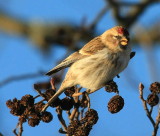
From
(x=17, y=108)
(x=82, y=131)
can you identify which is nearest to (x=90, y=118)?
(x=82, y=131)

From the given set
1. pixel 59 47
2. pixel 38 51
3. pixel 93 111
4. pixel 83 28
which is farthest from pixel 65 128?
pixel 38 51

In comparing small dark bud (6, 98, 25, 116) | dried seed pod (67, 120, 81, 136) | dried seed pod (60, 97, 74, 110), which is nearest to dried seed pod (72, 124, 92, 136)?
dried seed pod (67, 120, 81, 136)

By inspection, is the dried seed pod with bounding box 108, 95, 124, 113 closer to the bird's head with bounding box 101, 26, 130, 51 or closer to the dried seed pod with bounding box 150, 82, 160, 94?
the dried seed pod with bounding box 150, 82, 160, 94

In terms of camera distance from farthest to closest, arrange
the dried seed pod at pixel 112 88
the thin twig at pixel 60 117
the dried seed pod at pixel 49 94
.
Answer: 1. the dried seed pod at pixel 112 88
2. the dried seed pod at pixel 49 94
3. the thin twig at pixel 60 117

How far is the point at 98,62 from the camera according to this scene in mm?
2529

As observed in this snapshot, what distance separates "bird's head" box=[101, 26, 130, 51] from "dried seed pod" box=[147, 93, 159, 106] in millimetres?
648

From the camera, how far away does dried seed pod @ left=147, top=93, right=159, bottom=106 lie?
1866 mm

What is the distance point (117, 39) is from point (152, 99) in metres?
0.80

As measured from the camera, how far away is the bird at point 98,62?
94.3 inches

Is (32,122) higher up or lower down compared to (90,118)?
higher up

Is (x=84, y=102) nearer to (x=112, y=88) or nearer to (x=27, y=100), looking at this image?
(x=112, y=88)

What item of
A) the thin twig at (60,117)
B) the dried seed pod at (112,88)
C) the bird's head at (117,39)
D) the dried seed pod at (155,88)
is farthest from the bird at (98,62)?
the dried seed pod at (155,88)

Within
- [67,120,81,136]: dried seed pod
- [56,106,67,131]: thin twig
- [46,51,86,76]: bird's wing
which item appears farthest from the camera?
[46,51,86,76]: bird's wing

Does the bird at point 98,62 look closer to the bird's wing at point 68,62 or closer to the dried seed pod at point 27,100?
the bird's wing at point 68,62
